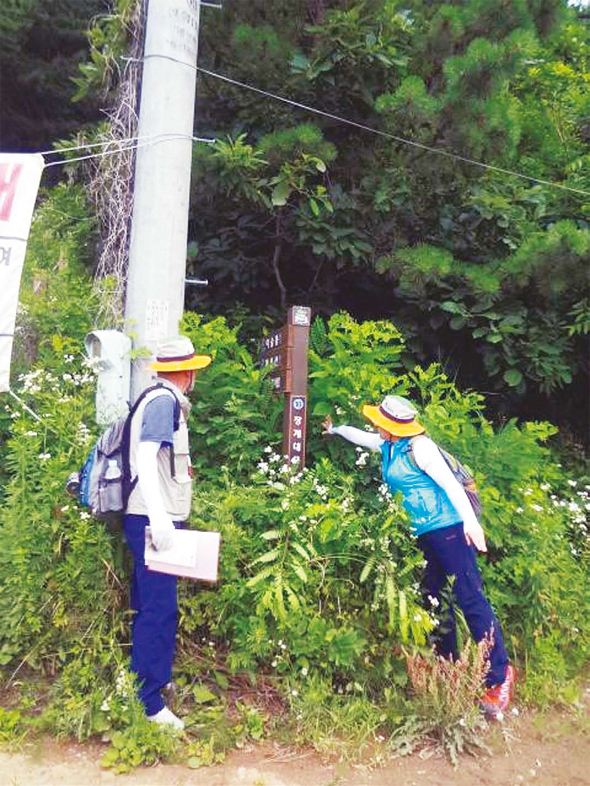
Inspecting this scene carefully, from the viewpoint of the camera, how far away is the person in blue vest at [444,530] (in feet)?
11.9

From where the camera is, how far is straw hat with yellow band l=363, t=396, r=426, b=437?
12.2 feet

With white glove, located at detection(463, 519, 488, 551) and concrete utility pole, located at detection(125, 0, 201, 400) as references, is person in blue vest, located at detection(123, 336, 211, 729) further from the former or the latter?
white glove, located at detection(463, 519, 488, 551)

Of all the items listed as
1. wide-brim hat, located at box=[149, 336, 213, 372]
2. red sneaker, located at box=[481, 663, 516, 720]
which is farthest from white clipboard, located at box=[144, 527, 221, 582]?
red sneaker, located at box=[481, 663, 516, 720]

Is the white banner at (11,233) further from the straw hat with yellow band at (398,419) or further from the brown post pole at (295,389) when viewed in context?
the straw hat with yellow band at (398,419)

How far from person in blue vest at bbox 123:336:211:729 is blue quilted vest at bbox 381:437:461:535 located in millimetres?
1154

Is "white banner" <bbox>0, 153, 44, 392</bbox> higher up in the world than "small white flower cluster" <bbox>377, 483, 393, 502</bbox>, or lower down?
higher up

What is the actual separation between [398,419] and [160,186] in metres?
2.20

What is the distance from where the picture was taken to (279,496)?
3979 millimetres

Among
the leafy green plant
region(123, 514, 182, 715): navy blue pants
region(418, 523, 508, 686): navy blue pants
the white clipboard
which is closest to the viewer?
the white clipboard

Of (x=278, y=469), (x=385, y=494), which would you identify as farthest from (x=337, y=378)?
(x=385, y=494)

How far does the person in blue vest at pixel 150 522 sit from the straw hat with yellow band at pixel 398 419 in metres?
1.10

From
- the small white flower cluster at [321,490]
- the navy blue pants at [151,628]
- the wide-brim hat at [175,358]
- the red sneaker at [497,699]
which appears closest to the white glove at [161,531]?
the navy blue pants at [151,628]

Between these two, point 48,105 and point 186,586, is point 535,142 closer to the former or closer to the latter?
point 186,586

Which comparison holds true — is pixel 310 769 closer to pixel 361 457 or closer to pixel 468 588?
pixel 468 588
